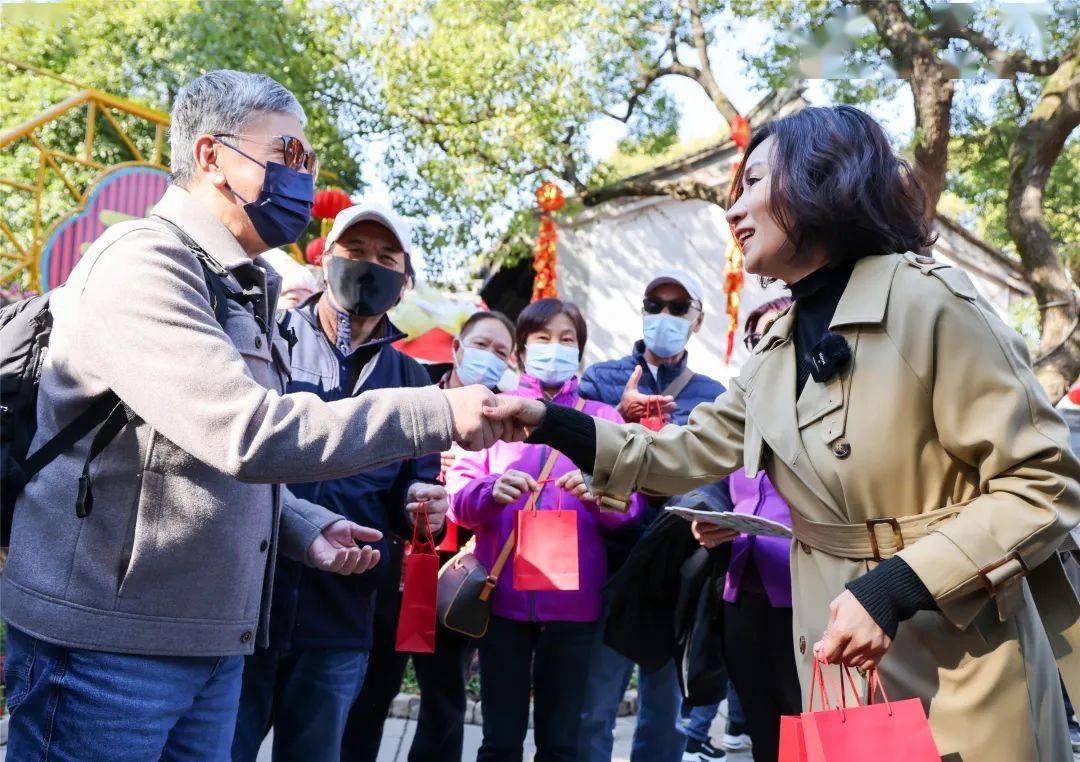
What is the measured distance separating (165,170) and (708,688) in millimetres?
9559

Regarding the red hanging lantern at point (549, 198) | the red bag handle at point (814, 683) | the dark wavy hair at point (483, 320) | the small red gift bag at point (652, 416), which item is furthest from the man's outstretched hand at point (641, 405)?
the red hanging lantern at point (549, 198)

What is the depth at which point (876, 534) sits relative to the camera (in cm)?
218

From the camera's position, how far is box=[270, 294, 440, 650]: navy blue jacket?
3.46 metres

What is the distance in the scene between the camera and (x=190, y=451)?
6.56ft

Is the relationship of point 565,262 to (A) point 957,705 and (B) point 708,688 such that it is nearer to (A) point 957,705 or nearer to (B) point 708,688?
(B) point 708,688

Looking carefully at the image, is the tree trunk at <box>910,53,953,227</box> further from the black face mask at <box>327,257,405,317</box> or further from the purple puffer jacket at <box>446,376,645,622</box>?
the black face mask at <box>327,257,405,317</box>

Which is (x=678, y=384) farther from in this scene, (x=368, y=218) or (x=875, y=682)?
(x=875, y=682)

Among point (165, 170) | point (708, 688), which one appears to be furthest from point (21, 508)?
point (165, 170)

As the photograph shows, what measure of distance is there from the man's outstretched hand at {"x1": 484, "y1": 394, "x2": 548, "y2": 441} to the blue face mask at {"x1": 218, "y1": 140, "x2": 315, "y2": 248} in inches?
26.2

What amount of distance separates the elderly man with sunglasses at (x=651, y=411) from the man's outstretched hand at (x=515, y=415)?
133 cm

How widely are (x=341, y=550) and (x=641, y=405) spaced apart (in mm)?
2242

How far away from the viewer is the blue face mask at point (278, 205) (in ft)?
8.30

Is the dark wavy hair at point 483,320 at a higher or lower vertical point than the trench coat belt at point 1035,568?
higher

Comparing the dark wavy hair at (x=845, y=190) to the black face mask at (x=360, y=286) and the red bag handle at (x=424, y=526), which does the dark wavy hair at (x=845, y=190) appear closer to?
the red bag handle at (x=424, y=526)
